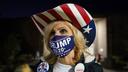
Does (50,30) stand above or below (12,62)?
above

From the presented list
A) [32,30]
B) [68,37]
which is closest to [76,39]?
[68,37]

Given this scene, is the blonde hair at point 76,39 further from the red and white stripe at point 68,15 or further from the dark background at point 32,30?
the dark background at point 32,30

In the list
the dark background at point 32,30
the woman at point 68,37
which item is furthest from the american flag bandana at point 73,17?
the dark background at point 32,30

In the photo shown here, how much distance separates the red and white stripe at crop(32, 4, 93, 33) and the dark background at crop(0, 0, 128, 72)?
68 centimetres

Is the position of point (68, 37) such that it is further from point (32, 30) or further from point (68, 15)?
point (32, 30)

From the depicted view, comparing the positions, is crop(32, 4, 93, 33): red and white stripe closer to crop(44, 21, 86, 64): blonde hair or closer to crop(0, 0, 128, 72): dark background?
crop(44, 21, 86, 64): blonde hair

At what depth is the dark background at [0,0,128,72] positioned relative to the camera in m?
→ 3.73

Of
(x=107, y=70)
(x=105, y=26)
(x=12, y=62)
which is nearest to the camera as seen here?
(x=12, y=62)

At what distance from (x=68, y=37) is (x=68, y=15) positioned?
0.42 ft

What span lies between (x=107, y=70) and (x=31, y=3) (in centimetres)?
546

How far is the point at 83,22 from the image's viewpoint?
216cm

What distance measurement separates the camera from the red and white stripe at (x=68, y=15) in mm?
2123

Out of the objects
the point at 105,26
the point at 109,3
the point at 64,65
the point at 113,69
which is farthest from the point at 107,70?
the point at 64,65

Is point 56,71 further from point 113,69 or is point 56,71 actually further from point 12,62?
point 113,69
